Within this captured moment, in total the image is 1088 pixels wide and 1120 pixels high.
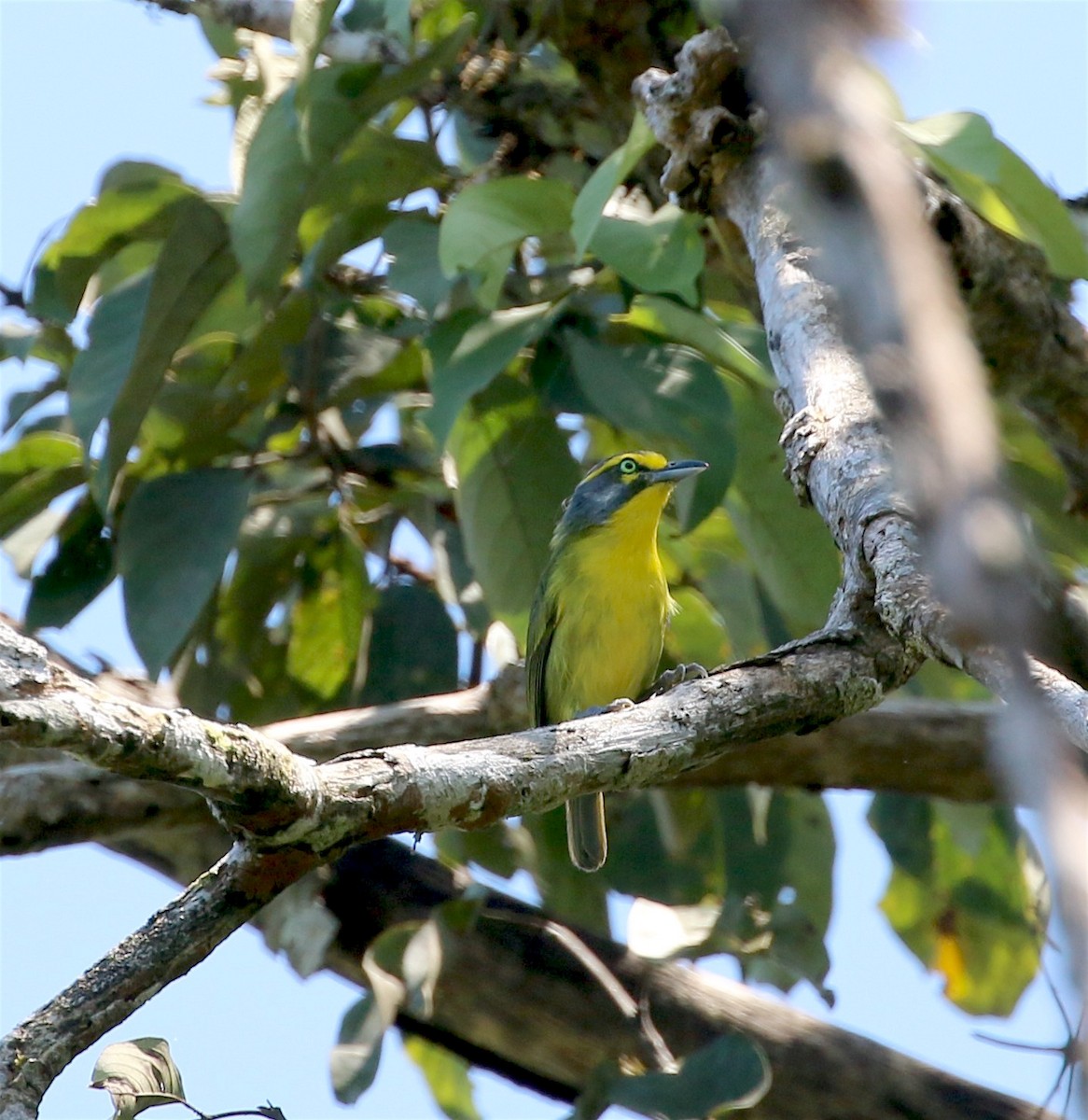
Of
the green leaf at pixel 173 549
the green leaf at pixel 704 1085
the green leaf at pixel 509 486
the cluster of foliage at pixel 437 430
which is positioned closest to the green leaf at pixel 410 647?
the cluster of foliage at pixel 437 430

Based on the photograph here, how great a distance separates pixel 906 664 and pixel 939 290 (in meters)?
2.30

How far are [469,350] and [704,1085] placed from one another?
2182mm

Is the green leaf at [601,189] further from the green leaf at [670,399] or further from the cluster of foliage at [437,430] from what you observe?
the green leaf at [670,399]

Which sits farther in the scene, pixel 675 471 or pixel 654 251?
pixel 675 471

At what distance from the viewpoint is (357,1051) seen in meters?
4.43

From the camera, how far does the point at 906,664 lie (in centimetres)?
298

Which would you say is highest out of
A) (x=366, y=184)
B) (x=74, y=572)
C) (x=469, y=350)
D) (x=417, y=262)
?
(x=366, y=184)

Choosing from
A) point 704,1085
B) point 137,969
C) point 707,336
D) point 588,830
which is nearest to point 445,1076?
point 588,830

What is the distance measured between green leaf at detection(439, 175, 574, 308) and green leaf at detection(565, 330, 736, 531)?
414 mm

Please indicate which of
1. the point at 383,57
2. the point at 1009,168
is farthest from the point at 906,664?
the point at 383,57

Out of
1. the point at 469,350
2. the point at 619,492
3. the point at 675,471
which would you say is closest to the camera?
the point at 469,350

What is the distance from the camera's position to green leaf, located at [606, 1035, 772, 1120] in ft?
13.1

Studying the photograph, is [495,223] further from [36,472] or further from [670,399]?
[36,472]

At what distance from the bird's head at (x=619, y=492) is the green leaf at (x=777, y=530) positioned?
0.45 metres
